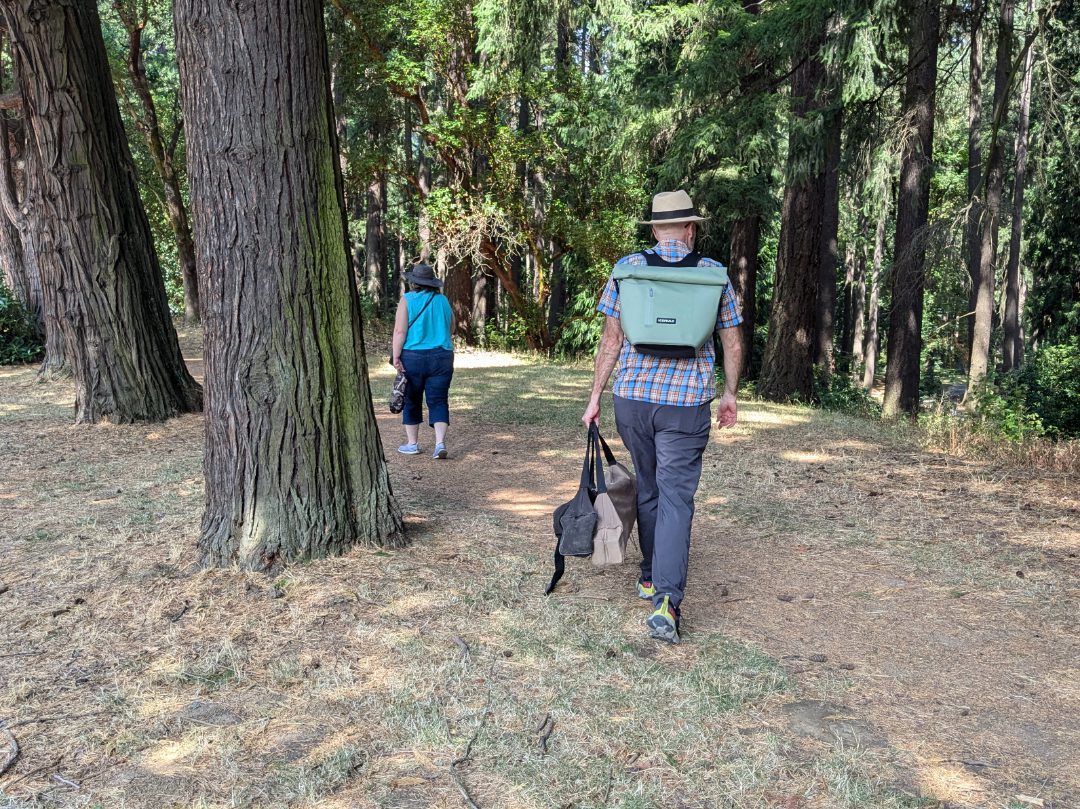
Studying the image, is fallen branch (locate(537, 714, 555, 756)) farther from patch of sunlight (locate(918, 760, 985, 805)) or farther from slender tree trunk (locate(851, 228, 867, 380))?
slender tree trunk (locate(851, 228, 867, 380))

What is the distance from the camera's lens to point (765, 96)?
1175cm

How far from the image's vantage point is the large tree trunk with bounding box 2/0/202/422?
28.0ft

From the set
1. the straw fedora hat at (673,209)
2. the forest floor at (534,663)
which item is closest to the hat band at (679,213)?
the straw fedora hat at (673,209)

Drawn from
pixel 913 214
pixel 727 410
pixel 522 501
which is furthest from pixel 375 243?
pixel 727 410

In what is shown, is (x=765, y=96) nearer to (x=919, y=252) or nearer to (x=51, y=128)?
(x=919, y=252)

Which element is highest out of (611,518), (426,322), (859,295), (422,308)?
(422,308)

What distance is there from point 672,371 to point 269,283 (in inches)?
84.0

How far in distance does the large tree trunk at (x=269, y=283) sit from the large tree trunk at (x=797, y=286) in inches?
402

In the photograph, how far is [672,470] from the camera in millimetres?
4004

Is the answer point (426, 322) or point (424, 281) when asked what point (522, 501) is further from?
point (424, 281)

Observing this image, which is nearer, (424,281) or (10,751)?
(10,751)

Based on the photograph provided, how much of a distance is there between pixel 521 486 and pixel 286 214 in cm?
327

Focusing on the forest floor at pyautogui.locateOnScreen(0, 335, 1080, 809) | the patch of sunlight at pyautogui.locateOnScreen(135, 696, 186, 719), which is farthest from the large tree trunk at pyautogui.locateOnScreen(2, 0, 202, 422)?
the patch of sunlight at pyautogui.locateOnScreen(135, 696, 186, 719)

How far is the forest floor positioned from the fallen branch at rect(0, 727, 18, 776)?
0.01 metres
